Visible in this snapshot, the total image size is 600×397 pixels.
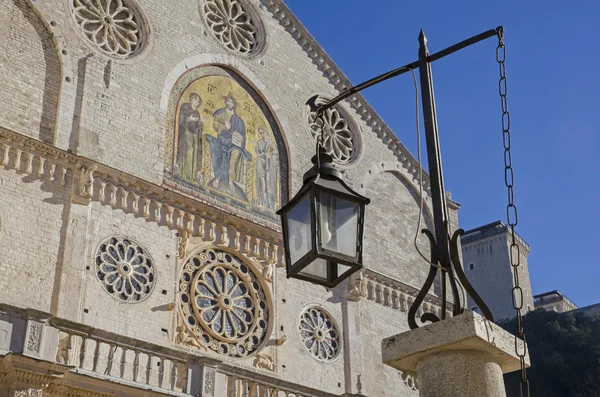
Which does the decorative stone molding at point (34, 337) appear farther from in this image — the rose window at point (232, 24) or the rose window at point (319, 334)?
the rose window at point (232, 24)

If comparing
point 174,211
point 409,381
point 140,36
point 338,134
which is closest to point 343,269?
point 174,211

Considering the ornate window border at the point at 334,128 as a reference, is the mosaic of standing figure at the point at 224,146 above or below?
below

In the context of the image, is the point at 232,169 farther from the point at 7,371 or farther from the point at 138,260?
the point at 7,371

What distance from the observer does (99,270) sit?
568 inches

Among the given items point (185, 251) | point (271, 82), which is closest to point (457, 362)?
point (185, 251)

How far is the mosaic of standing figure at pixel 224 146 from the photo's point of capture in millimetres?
16828

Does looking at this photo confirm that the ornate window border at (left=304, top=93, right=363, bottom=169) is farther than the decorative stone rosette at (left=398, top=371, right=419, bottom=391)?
Yes

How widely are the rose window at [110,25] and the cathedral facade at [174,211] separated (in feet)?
0.14

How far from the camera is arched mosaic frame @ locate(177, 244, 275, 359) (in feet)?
51.2

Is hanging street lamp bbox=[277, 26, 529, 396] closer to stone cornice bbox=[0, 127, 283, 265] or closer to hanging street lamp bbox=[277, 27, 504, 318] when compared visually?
hanging street lamp bbox=[277, 27, 504, 318]

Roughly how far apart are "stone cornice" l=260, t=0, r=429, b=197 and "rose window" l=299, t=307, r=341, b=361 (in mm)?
6125

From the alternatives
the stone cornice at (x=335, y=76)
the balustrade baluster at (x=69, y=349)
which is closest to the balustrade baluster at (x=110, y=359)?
the balustrade baluster at (x=69, y=349)

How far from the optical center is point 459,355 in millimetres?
4309

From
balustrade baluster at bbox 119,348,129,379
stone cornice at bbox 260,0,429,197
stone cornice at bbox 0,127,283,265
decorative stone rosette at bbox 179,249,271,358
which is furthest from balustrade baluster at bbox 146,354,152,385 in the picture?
stone cornice at bbox 260,0,429,197
